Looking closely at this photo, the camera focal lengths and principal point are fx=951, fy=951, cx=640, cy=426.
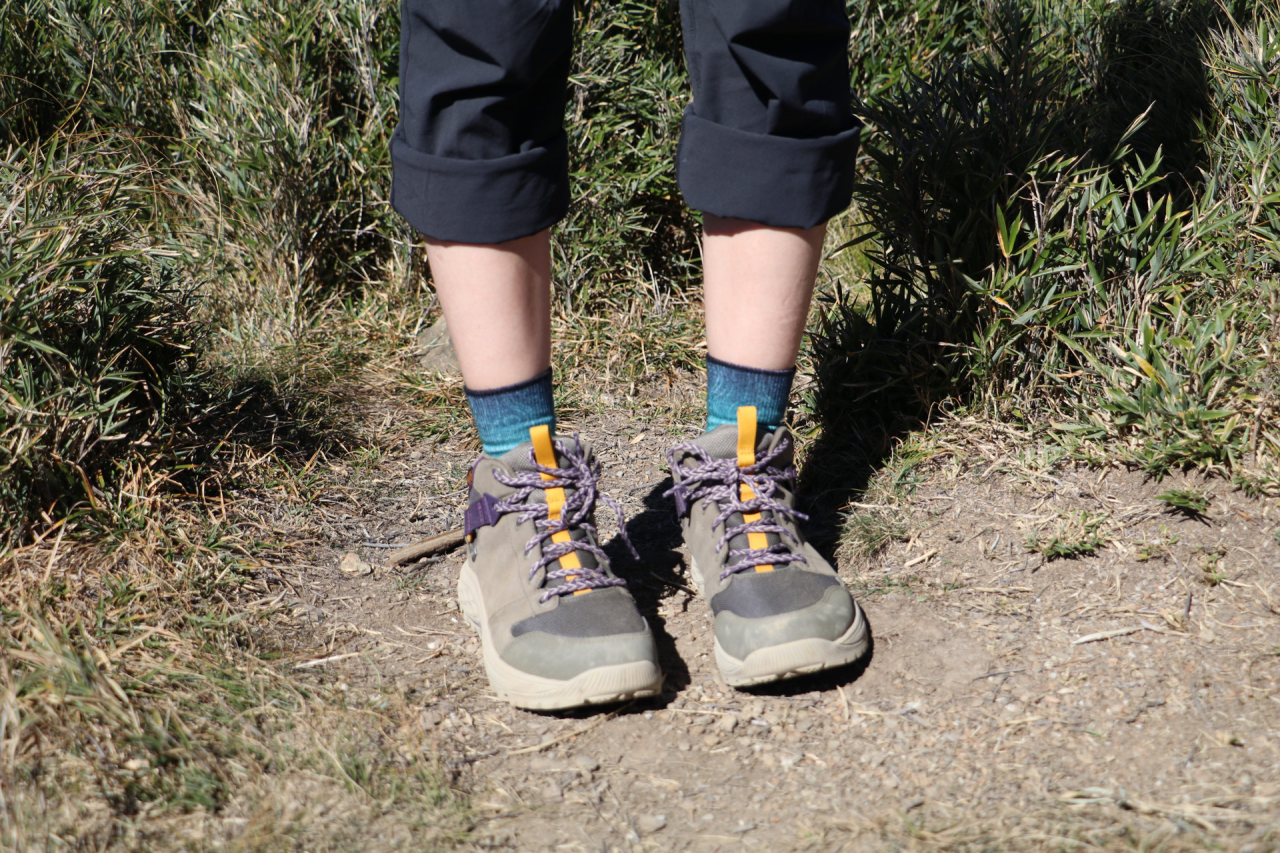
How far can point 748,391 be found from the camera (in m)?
1.65

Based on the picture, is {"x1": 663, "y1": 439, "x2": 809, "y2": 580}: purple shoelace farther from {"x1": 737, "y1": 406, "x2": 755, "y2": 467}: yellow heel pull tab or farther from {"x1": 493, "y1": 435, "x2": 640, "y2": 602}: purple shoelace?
{"x1": 493, "y1": 435, "x2": 640, "y2": 602}: purple shoelace

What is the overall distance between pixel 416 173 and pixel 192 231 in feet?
5.41

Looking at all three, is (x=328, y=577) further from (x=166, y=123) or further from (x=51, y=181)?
(x=166, y=123)

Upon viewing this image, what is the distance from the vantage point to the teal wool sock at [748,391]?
5.38 ft

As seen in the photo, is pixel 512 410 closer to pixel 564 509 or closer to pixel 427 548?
pixel 564 509

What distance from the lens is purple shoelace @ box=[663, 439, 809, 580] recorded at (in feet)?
5.24

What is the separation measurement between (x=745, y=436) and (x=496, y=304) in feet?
1.57

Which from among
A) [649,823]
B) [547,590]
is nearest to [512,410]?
[547,590]

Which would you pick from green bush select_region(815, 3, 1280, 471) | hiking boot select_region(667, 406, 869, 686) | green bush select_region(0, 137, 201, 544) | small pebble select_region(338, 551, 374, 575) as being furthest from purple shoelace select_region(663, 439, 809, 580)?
green bush select_region(0, 137, 201, 544)

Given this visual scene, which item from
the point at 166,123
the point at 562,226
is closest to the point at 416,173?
the point at 562,226

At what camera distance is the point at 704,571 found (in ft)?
5.45

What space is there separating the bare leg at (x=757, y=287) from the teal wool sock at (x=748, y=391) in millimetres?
14

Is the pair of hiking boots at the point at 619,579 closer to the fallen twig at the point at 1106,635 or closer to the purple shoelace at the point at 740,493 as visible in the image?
the purple shoelace at the point at 740,493

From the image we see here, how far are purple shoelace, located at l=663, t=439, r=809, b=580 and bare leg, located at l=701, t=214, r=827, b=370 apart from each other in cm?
18
